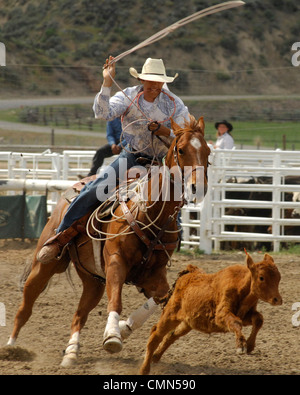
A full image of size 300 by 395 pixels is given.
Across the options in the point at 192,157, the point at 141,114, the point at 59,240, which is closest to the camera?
the point at 192,157

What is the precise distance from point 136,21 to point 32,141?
83.5 ft

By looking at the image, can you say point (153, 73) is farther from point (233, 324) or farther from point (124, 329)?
point (233, 324)

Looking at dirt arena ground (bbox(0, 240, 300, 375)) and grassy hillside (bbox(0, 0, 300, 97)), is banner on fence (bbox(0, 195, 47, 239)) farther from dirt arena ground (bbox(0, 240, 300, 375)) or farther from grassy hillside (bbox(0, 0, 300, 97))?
grassy hillside (bbox(0, 0, 300, 97))

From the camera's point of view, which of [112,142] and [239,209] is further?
[239,209]

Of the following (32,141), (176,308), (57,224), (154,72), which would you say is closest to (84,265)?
(57,224)

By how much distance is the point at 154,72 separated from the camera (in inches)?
206

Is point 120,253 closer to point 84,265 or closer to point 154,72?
point 84,265

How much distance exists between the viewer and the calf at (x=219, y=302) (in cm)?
422

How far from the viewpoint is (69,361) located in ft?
17.1

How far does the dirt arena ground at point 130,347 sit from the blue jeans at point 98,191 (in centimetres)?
107

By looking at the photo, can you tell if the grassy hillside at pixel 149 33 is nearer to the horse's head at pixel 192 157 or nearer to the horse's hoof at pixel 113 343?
the horse's head at pixel 192 157

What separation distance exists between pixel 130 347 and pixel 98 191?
135 cm

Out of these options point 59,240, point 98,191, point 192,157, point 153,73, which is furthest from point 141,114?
point 59,240
